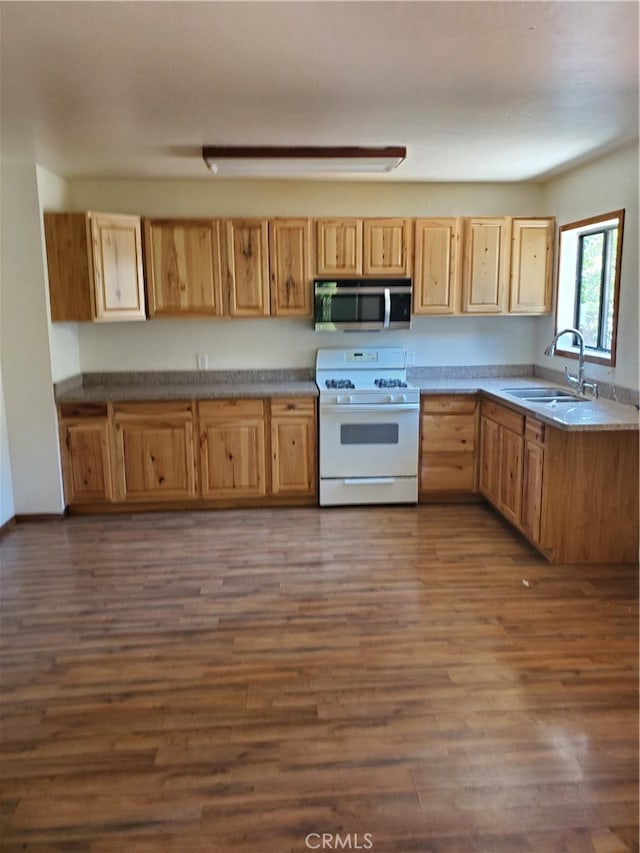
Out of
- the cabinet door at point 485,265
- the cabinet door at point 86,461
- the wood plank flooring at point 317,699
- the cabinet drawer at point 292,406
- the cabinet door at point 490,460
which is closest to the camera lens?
the wood plank flooring at point 317,699

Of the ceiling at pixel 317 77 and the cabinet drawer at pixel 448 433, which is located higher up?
the ceiling at pixel 317 77

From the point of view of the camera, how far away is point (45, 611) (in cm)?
322

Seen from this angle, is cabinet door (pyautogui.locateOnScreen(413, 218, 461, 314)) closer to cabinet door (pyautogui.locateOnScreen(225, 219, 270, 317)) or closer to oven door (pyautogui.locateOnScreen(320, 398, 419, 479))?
oven door (pyautogui.locateOnScreen(320, 398, 419, 479))

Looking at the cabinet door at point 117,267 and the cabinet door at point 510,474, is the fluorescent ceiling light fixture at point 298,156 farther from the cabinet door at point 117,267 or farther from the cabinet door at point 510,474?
the cabinet door at point 510,474

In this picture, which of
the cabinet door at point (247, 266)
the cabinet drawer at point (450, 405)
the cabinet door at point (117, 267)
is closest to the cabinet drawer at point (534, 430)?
the cabinet drawer at point (450, 405)

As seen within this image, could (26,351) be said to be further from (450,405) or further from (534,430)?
(534,430)

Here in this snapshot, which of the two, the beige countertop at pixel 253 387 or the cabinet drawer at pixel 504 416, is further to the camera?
the cabinet drawer at pixel 504 416

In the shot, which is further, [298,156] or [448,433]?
[448,433]

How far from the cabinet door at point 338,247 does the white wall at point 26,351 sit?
6.40 feet

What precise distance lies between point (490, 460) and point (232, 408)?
75.6 inches

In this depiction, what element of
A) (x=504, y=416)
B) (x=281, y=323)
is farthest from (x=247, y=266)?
(x=504, y=416)

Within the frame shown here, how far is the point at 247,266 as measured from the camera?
15.3ft

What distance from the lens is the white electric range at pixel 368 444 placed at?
4.61 metres

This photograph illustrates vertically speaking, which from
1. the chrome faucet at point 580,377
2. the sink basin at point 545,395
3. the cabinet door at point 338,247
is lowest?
the sink basin at point 545,395
